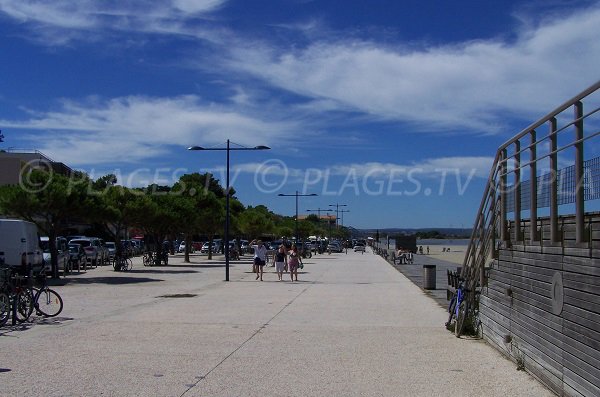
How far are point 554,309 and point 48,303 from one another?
10.7m

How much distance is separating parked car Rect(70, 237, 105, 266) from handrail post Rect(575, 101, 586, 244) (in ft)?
130

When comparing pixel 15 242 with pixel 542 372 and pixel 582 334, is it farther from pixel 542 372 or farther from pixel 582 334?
pixel 582 334

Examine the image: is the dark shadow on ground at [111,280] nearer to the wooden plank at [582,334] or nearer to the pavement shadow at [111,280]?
the pavement shadow at [111,280]

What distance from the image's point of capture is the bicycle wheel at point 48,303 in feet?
48.3

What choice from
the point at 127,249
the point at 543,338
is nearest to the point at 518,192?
the point at 543,338

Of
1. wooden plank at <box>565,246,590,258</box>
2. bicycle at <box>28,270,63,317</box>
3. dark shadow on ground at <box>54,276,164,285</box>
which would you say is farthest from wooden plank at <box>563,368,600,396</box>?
dark shadow on ground at <box>54,276,164,285</box>

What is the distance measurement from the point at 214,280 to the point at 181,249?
169 ft

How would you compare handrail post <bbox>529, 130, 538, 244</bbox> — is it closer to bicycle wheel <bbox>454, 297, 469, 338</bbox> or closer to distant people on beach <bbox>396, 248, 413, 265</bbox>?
bicycle wheel <bbox>454, 297, 469, 338</bbox>

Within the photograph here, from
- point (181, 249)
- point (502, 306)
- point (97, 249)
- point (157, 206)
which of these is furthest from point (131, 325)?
point (181, 249)

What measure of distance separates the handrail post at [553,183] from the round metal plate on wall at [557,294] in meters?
0.47

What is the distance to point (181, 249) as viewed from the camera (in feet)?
265

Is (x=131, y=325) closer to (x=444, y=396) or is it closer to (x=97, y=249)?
(x=444, y=396)

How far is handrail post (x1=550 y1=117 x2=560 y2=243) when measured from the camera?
8023 millimetres

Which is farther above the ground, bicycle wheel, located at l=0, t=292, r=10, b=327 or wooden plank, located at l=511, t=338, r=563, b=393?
bicycle wheel, located at l=0, t=292, r=10, b=327
